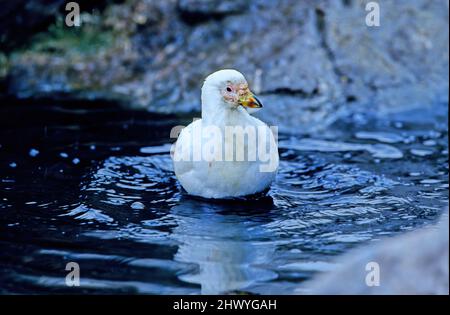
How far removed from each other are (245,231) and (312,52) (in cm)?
445

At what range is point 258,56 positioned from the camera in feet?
32.2

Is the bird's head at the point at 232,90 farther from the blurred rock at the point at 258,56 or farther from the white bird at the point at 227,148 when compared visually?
the blurred rock at the point at 258,56

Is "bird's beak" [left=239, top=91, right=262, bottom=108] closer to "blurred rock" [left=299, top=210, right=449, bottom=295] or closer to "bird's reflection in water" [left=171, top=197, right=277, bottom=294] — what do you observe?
"bird's reflection in water" [left=171, top=197, right=277, bottom=294]

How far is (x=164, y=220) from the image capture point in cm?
594

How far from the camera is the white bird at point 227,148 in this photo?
6.15 m

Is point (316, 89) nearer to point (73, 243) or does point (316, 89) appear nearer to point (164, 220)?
point (164, 220)

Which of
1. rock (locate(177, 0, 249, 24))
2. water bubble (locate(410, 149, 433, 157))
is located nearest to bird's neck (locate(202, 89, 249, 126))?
water bubble (locate(410, 149, 433, 157))

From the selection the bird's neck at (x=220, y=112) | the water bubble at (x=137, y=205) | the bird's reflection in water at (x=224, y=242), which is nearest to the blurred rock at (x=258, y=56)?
the bird's neck at (x=220, y=112)

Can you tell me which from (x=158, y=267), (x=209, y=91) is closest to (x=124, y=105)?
(x=209, y=91)

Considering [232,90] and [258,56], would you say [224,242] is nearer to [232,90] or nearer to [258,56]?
[232,90]

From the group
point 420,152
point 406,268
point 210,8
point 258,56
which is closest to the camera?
point 406,268

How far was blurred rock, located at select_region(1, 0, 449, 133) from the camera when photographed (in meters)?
9.43

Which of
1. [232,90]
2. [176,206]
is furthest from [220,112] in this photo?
[176,206]

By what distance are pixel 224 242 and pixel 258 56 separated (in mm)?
4720
